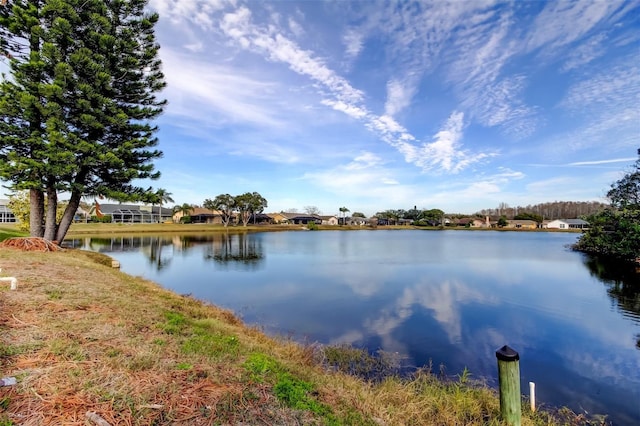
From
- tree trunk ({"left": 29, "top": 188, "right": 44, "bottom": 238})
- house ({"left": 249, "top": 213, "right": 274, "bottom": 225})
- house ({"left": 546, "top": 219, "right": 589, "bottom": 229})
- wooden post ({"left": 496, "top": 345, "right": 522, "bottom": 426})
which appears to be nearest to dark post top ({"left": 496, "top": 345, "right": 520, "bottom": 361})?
wooden post ({"left": 496, "top": 345, "right": 522, "bottom": 426})

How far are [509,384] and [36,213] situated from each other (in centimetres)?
1845

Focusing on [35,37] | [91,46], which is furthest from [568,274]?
[35,37]

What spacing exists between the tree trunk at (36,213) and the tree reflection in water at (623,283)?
73.6ft

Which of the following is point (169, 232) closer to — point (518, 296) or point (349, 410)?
point (518, 296)

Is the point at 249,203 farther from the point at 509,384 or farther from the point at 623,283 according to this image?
Result: the point at 509,384

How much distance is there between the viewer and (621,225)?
2408 cm

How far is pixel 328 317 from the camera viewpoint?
10570 mm

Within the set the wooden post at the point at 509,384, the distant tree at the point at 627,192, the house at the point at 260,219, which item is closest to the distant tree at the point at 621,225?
the distant tree at the point at 627,192

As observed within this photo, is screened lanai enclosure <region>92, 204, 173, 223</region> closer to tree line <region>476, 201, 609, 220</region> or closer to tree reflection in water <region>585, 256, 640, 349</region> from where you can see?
tree reflection in water <region>585, 256, 640, 349</region>

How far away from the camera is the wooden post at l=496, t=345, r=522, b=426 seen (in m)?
4.02

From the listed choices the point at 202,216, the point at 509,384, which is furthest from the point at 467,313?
the point at 202,216

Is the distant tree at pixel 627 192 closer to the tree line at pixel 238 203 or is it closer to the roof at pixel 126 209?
the tree line at pixel 238 203

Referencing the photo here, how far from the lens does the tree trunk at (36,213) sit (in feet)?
45.5

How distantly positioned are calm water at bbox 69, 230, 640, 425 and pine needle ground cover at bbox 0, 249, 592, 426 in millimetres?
2223
